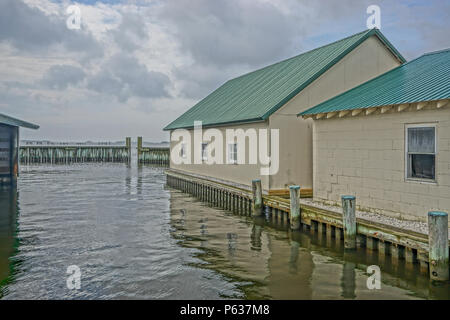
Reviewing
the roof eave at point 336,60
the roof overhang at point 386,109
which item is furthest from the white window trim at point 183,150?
the roof overhang at point 386,109

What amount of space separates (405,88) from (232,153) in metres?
10.1

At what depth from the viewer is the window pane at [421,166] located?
12039 mm

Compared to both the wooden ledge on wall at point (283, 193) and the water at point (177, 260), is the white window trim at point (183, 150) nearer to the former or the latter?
the water at point (177, 260)

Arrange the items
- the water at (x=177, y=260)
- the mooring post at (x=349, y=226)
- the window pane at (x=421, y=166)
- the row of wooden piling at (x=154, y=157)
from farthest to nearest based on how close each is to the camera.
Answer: the row of wooden piling at (x=154, y=157) → the window pane at (x=421, y=166) → the mooring post at (x=349, y=226) → the water at (x=177, y=260)

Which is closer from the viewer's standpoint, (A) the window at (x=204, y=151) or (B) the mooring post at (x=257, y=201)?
(B) the mooring post at (x=257, y=201)

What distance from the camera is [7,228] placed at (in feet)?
52.3

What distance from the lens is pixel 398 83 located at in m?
15.1

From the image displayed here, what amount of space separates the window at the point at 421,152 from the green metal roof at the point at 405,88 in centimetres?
97

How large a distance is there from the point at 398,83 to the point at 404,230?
20.7 feet

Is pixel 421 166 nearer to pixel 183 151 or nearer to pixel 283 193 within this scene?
pixel 283 193

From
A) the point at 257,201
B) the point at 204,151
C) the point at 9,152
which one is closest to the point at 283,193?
the point at 257,201

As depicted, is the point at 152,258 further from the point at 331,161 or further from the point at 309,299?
the point at 331,161
